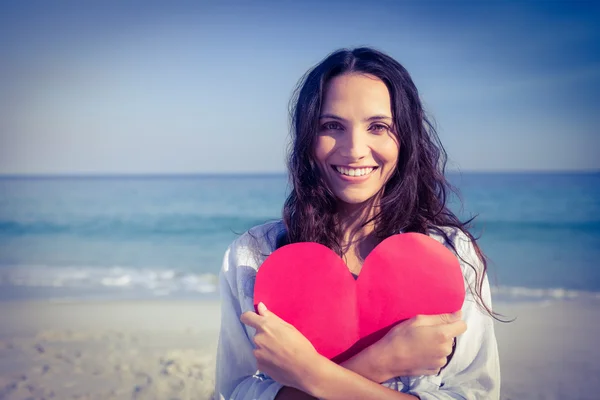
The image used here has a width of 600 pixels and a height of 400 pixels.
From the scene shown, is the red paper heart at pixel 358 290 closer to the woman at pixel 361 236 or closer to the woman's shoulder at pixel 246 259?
the woman at pixel 361 236

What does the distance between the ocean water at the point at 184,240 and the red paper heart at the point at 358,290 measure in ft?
1.40

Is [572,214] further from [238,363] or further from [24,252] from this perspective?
[238,363]

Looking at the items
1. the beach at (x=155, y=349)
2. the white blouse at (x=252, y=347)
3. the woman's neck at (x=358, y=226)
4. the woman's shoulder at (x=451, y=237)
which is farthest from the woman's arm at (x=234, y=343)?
the beach at (x=155, y=349)

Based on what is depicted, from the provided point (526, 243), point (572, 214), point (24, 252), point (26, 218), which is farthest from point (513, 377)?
point (26, 218)

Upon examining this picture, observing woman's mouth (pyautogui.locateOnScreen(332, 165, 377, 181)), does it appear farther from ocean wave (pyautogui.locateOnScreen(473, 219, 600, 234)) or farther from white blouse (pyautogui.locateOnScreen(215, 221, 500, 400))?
ocean wave (pyautogui.locateOnScreen(473, 219, 600, 234))

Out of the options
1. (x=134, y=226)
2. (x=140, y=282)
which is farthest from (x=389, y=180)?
(x=134, y=226)

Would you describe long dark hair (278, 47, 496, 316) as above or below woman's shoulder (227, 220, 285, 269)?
above

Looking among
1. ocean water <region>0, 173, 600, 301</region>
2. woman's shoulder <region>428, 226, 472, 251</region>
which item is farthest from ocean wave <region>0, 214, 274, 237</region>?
woman's shoulder <region>428, 226, 472, 251</region>

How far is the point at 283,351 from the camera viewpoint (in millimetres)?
1328

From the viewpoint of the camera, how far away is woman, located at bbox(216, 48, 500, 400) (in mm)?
Answer: 1327

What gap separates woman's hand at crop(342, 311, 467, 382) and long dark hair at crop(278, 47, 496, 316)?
0.24m

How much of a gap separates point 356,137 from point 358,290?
424 mm

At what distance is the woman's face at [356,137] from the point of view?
1.50m

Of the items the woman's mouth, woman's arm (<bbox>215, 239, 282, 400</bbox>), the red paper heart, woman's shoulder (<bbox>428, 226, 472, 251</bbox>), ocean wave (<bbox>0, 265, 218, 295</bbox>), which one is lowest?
ocean wave (<bbox>0, 265, 218, 295</bbox>)
